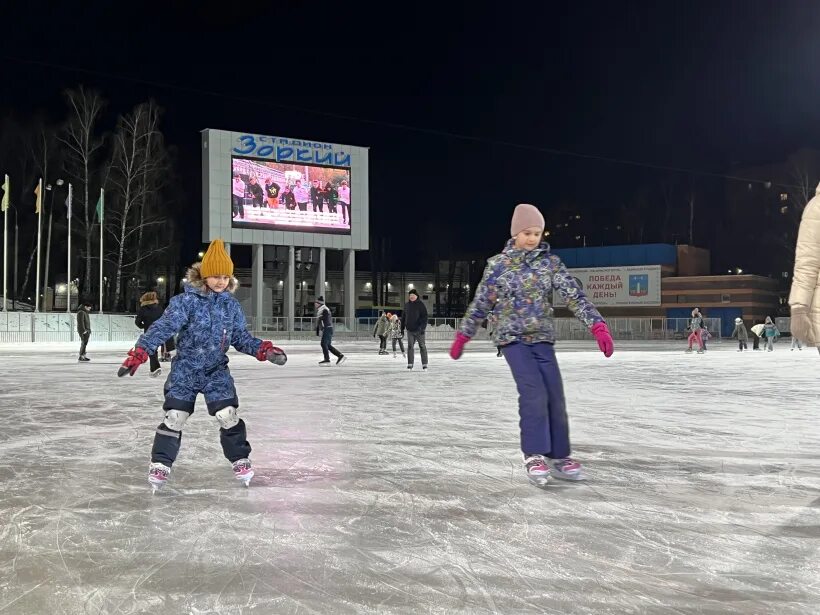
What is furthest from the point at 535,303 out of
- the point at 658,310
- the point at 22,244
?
the point at 658,310

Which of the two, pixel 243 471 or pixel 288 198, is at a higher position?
pixel 288 198

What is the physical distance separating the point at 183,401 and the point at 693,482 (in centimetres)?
289

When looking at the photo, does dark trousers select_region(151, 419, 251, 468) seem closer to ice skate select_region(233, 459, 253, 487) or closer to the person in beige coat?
ice skate select_region(233, 459, 253, 487)

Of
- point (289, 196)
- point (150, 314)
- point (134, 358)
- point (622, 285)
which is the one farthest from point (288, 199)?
point (134, 358)

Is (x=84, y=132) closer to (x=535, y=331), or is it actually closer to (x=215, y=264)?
(x=215, y=264)

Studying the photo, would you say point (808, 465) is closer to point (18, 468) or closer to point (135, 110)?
point (18, 468)

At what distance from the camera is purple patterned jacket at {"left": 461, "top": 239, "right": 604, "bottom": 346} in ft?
15.1

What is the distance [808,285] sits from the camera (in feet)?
12.1

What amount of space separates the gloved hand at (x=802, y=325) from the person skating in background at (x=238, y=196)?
40.6 m

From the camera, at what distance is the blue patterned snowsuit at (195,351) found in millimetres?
4336

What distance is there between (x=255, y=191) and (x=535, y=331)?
40.1 meters

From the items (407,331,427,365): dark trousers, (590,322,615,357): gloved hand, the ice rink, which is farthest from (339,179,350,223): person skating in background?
(590,322,615,357): gloved hand

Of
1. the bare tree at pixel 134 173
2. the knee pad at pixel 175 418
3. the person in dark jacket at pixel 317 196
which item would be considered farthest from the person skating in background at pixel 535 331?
the person in dark jacket at pixel 317 196

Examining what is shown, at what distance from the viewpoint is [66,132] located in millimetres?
40719
